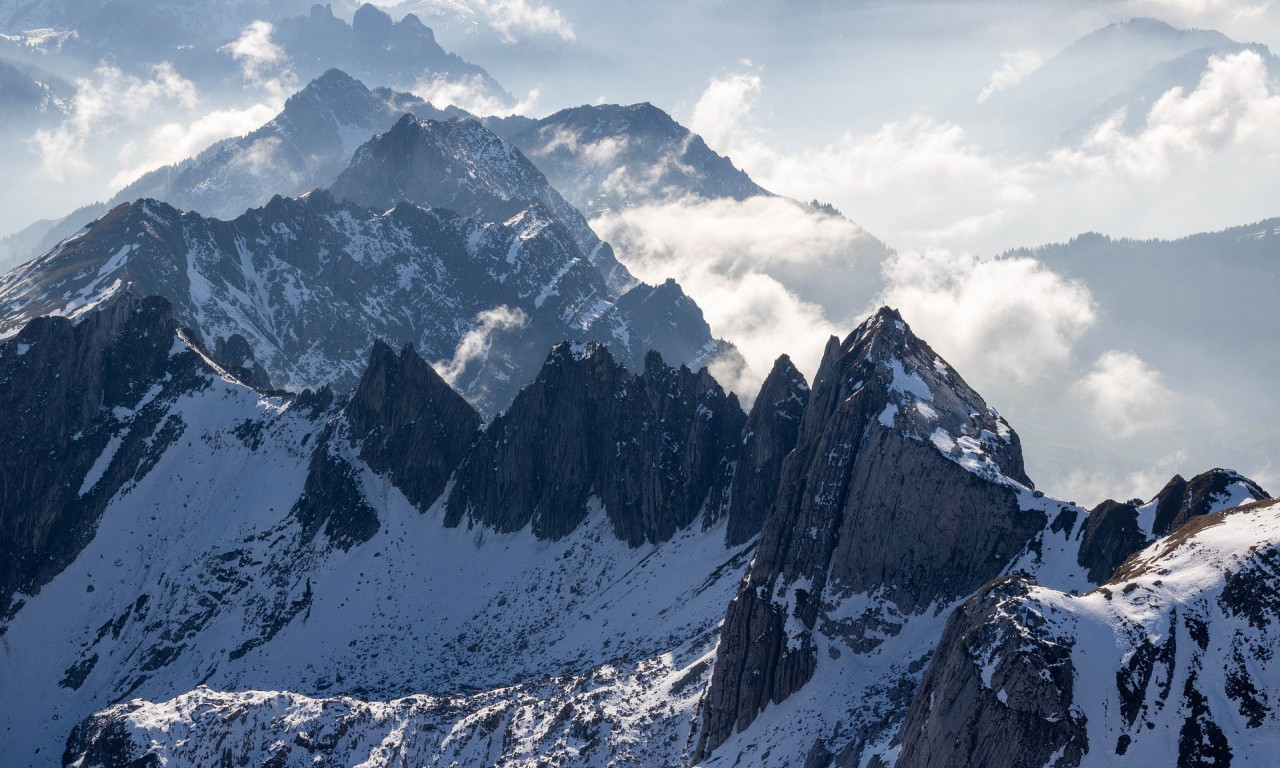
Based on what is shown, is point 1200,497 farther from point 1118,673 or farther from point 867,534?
point 1118,673

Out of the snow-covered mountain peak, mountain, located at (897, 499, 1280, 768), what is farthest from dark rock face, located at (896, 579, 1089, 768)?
the snow-covered mountain peak

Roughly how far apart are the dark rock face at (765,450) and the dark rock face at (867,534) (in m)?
42.7

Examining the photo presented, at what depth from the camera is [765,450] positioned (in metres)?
187

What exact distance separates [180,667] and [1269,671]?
6999 inches

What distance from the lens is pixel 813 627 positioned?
413 feet

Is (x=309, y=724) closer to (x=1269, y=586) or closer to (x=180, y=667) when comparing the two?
(x=180, y=667)

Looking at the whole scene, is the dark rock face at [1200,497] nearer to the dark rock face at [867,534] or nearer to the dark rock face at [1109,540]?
the dark rock face at [1109,540]

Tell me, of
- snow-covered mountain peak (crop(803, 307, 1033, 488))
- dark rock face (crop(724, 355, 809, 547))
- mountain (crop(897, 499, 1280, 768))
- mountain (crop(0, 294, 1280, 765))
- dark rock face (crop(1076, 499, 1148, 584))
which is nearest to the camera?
mountain (crop(897, 499, 1280, 768))

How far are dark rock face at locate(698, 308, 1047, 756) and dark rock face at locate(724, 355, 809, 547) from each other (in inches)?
1682

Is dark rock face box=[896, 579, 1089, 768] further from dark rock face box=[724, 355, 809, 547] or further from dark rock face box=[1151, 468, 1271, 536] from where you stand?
dark rock face box=[724, 355, 809, 547]

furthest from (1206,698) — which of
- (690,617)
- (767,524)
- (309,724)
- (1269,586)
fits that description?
(309,724)

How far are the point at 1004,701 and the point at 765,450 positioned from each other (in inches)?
4337

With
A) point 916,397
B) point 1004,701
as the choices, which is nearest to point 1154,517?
point 916,397

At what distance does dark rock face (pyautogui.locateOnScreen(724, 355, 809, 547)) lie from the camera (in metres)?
183
